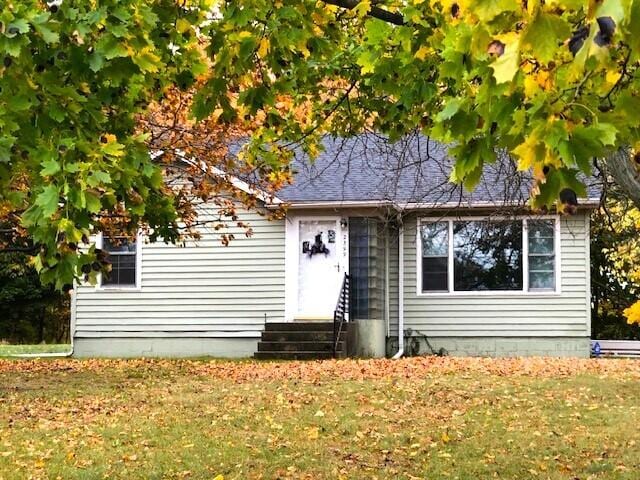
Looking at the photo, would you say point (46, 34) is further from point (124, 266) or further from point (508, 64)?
point (124, 266)

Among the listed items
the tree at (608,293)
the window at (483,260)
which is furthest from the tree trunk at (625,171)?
the tree at (608,293)

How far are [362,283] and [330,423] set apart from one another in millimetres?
7569

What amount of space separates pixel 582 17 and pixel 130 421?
6890 millimetres

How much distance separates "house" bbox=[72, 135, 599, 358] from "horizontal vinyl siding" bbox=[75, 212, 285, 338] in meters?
0.02

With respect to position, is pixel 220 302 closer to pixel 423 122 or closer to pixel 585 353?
pixel 585 353

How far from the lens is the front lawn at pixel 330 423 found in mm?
6188

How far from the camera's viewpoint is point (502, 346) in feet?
49.9

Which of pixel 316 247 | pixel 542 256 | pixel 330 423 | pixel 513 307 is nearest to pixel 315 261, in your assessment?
pixel 316 247

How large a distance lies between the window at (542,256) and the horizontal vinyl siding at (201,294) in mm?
5151

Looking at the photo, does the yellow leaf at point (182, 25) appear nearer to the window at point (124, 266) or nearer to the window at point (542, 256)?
the window at point (542, 256)

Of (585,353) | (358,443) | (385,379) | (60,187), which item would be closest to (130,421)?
(358,443)

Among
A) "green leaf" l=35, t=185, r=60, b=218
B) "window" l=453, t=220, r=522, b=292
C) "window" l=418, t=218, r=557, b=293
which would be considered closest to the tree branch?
"green leaf" l=35, t=185, r=60, b=218

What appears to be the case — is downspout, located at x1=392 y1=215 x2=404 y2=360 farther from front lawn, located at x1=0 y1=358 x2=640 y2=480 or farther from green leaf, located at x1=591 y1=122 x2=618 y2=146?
green leaf, located at x1=591 y1=122 x2=618 y2=146

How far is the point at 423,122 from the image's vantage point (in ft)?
19.9
